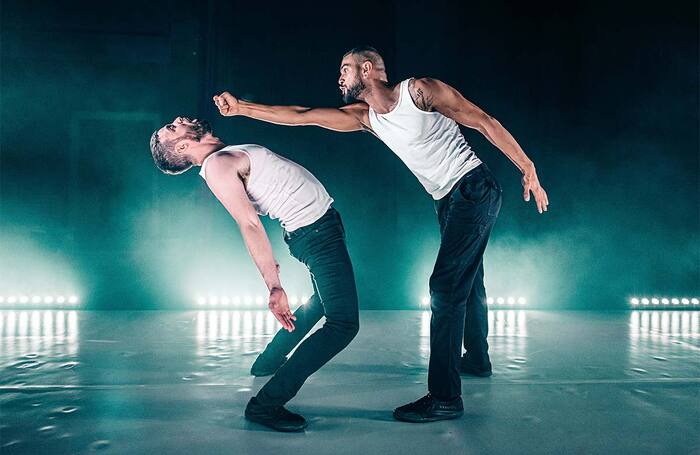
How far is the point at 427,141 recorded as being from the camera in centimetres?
193

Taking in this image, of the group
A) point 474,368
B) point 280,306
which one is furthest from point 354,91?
point 474,368

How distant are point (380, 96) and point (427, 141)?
240mm

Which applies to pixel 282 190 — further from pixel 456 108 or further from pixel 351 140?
pixel 351 140

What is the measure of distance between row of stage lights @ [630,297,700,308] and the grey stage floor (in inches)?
51.6

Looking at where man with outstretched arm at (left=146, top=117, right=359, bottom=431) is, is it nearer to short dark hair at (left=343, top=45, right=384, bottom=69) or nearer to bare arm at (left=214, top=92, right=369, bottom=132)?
bare arm at (left=214, top=92, right=369, bottom=132)

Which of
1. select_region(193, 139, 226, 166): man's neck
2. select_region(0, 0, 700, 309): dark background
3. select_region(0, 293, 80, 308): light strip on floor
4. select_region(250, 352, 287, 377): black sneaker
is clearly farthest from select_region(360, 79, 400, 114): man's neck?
select_region(0, 293, 80, 308): light strip on floor

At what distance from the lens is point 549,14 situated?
4879mm

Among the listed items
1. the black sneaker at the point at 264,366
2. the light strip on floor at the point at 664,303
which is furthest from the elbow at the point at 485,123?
the light strip on floor at the point at 664,303

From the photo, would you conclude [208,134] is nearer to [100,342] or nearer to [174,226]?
[100,342]

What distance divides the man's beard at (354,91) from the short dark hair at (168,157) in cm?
64

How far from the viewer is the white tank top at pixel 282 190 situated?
183 cm

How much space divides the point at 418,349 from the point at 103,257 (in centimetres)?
309

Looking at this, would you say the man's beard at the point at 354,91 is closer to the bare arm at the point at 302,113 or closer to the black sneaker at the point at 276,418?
the bare arm at the point at 302,113

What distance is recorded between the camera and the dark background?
4.70 metres
